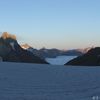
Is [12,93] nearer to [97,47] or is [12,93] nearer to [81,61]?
[81,61]

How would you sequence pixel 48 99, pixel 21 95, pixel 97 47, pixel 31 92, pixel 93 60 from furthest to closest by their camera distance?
pixel 97 47 → pixel 93 60 → pixel 31 92 → pixel 21 95 → pixel 48 99

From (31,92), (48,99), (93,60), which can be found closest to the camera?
(48,99)

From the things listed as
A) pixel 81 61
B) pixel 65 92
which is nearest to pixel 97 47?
pixel 81 61

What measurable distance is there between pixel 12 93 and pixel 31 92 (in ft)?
3.57

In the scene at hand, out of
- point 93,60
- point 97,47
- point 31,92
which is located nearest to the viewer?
point 31,92

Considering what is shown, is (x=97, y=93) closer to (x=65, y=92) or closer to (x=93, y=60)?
(x=65, y=92)

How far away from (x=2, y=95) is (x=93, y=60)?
134m

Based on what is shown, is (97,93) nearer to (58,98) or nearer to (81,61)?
(58,98)

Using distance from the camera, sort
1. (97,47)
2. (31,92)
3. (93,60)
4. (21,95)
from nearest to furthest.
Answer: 1. (21,95)
2. (31,92)
3. (93,60)
4. (97,47)

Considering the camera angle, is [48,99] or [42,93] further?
[42,93]

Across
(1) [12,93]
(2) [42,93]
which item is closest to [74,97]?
(2) [42,93]

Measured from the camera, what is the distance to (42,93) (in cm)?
1948

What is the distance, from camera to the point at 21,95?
18.5 metres

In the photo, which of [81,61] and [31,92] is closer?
[31,92]
